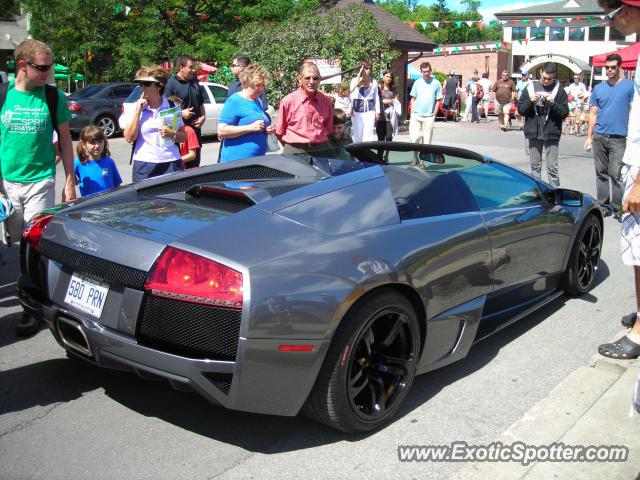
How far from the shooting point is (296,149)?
665cm

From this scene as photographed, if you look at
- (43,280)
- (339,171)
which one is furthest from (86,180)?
(339,171)

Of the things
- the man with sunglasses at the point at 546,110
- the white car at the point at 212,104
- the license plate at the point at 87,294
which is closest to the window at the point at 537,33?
the white car at the point at 212,104

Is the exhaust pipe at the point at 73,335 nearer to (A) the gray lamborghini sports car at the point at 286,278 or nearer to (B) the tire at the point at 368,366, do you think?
(A) the gray lamborghini sports car at the point at 286,278

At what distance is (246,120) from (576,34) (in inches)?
2403

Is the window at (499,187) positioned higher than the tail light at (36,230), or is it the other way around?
the window at (499,187)

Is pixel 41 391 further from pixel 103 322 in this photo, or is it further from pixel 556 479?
pixel 556 479

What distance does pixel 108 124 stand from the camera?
17141 millimetres

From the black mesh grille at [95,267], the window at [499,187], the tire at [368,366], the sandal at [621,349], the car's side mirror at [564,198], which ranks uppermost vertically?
the window at [499,187]

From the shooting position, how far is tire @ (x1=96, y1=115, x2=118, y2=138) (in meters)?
17.0

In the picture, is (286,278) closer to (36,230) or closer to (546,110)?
(36,230)

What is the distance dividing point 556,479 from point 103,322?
202 cm

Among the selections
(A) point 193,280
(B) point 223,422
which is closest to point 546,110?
(B) point 223,422

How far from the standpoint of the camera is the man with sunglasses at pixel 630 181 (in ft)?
11.4

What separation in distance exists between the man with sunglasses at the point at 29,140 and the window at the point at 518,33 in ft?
208
